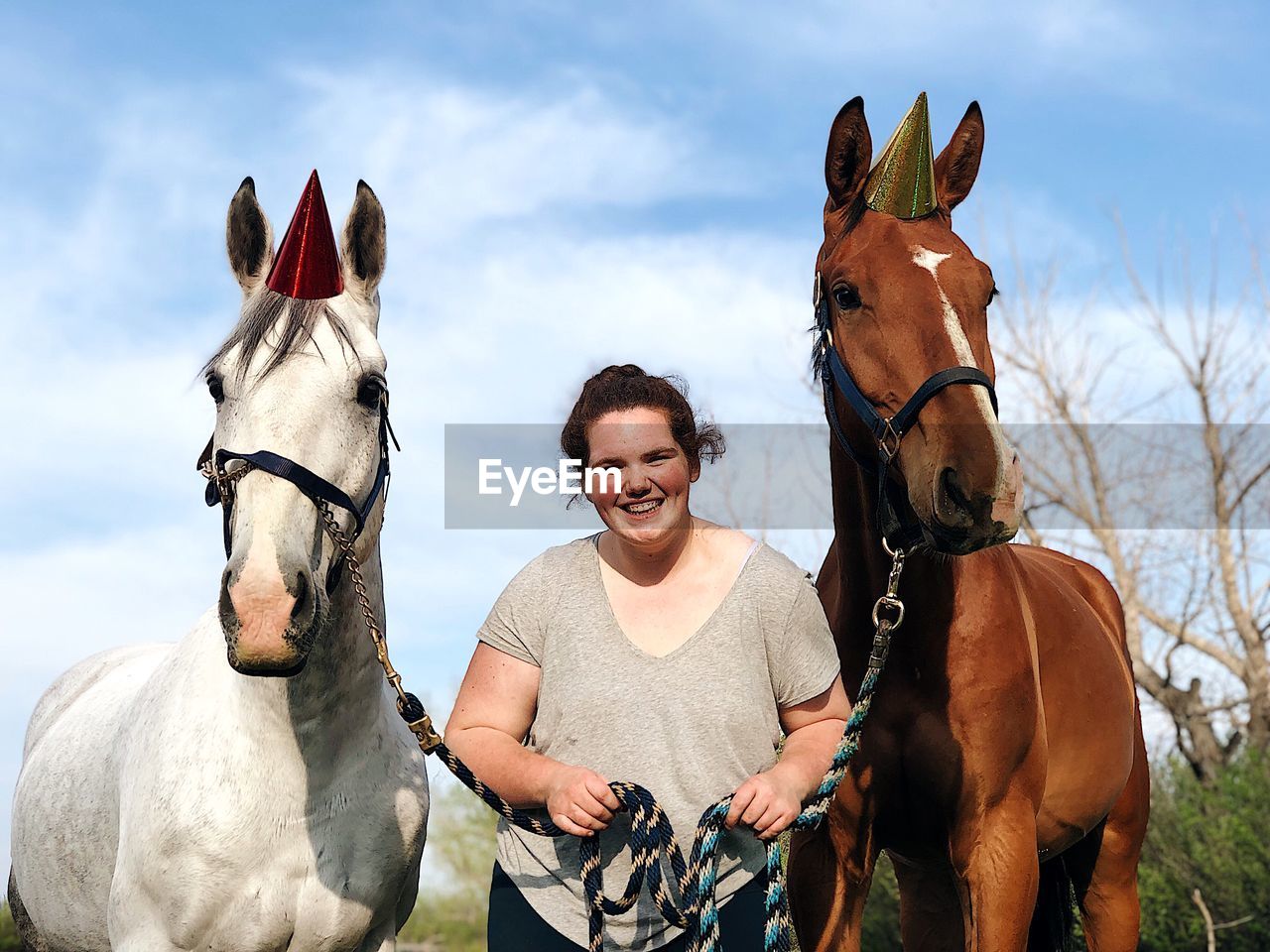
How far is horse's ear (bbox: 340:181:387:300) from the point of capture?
3.22 metres

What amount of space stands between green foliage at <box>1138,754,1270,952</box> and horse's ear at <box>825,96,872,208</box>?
29.4ft

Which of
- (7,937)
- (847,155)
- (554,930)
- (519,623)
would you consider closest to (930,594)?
(847,155)

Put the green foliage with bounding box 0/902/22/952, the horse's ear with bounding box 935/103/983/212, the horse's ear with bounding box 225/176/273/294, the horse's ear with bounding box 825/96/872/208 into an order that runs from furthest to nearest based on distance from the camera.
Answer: the green foliage with bounding box 0/902/22/952 → the horse's ear with bounding box 935/103/983/212 → the horse's ear with bounding box 825/96/872/208 → the horse's ear with bounding box 225/176/273/294

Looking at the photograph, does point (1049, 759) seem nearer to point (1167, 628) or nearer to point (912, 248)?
point (912, 248)

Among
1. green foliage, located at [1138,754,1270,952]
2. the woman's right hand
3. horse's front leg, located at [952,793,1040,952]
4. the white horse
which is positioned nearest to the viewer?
the woman's right hand

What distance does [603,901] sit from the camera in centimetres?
244

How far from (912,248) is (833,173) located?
0.44 m

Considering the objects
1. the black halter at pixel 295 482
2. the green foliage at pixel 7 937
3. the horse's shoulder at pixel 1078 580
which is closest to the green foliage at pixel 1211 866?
the horse's shoulder at pixel 1078 580

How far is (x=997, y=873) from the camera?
3379 millimetres

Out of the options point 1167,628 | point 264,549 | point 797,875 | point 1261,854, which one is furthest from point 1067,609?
point 1167,628

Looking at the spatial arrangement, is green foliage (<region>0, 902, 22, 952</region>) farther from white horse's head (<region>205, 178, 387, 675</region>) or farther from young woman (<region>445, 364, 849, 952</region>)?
→ young woman (<region>445, 364, 849, 952</region>)

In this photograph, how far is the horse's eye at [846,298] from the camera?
3230mm

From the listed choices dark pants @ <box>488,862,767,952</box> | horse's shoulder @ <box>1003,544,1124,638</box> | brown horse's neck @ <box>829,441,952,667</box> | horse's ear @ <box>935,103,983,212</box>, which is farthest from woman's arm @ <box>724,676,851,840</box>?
horse's shoulder @ <box>1003,544,1124,638</box>

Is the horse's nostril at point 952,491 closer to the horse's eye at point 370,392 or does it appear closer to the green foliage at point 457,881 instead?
the horse's eye at point 370,392
